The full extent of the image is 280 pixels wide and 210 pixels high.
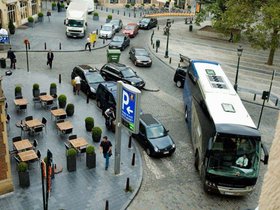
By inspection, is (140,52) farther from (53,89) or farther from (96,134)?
(96,134)

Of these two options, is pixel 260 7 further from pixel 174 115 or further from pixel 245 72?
pixel 174 115

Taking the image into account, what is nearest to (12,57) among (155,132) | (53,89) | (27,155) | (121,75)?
(53,89)

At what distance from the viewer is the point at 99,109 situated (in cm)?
Result: 2262

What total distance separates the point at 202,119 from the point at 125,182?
15.0ft

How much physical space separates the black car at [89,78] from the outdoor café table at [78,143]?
6.62m

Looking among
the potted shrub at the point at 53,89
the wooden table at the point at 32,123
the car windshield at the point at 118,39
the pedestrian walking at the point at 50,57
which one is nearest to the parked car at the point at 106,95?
the potted shrub at the point at 53,89

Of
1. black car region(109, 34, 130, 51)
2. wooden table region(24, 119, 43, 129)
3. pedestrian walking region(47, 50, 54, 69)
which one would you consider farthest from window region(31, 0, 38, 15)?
wooden table region(24, 119, 43, 129)

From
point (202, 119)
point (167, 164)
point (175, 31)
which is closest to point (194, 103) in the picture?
point (202, 119)

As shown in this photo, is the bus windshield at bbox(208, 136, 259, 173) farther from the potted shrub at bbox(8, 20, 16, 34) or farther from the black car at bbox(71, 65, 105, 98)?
the potted shrub at bbox(8, 20, 16, 34)

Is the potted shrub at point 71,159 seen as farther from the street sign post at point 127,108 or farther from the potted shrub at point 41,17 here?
the potted shrub at point 41,17

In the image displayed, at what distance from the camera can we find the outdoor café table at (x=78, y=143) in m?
17.1

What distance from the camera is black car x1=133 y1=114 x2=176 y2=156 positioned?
17.7 m

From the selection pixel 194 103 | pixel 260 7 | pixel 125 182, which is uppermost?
pixel 260 7

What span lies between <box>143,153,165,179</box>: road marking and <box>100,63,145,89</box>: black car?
862cm
